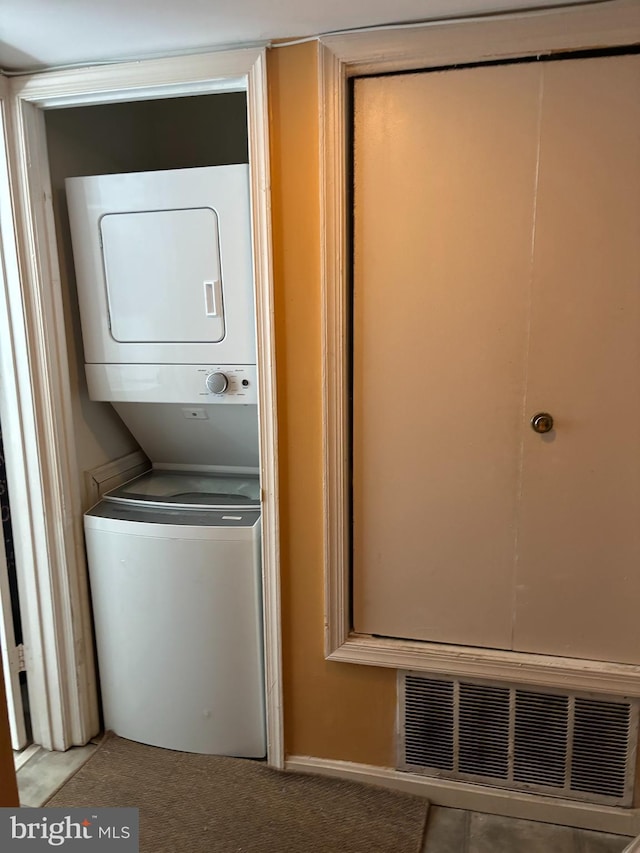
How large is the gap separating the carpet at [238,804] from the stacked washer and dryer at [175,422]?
0.28 feet

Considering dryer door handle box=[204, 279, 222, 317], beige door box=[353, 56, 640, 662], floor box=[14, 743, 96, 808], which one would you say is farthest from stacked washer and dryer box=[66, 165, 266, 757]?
beige door box=[353, 56, 640, 662]

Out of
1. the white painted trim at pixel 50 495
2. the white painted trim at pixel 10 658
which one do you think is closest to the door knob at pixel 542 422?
the white painted trim at pixel 50 495

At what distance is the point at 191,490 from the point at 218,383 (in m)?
0.49

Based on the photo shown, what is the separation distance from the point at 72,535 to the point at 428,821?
4.62 ft

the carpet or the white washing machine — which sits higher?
the white washing machine

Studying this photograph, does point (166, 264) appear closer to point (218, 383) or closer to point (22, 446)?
point (218, 383)

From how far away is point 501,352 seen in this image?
1661 mm

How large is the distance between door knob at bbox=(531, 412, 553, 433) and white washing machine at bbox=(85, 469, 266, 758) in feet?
2.86

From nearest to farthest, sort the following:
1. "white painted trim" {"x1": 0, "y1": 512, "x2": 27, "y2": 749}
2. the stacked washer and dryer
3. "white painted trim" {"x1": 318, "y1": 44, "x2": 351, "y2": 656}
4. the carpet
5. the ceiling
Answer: the ceiling
"white painted trim" {"x1": 318, "y1": 44, "x2": 351, "y2": 656}
the carpet
the stacked washer and dryer
"white painted trim" {"x1": 0, "y1": 512, "x2": 27, "y2": 749}

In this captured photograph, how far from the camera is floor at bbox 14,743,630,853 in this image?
5.67 feet

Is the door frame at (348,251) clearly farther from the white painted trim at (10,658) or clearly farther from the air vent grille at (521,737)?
the white painted trim at (10,658)

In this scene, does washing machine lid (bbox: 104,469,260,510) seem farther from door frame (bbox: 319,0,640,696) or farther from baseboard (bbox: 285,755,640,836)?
baseboard (bbox: 285,755,640,836)

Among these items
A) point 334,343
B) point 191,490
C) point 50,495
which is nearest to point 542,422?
point 334,343

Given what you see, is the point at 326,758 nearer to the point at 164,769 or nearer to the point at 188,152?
the point at 164,769
